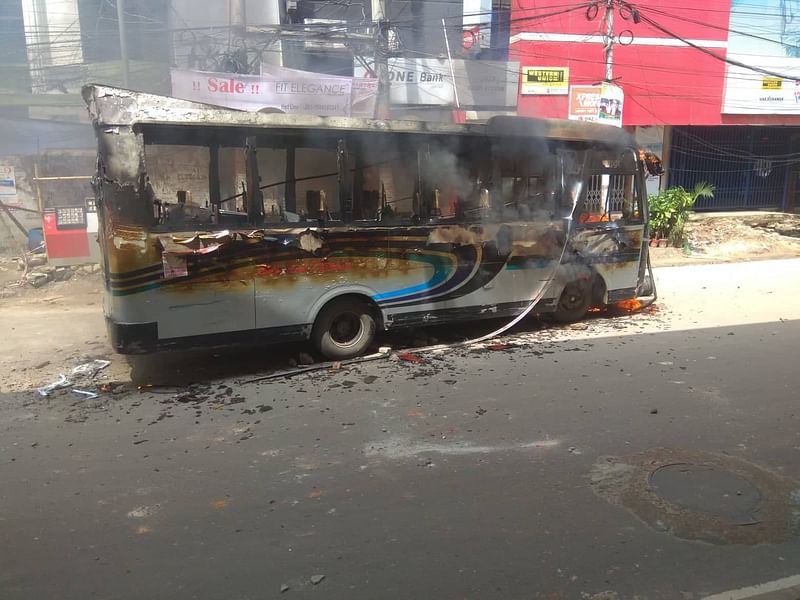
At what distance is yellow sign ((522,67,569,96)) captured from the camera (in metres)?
14.8

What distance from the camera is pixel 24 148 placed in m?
12.8

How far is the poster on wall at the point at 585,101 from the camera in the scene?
557 inches

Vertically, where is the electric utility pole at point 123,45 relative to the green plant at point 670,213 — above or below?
above

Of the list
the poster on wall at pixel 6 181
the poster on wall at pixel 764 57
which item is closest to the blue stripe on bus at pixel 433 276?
the poster on wall at pixel 6 181

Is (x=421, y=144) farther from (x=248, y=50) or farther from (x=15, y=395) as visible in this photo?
(x=248, y=50)

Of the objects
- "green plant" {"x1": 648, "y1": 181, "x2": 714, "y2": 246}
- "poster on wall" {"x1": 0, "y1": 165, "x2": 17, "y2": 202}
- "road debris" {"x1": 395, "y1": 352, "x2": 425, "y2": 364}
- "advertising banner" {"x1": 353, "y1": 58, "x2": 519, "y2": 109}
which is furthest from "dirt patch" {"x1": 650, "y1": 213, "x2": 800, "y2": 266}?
"poster on wall" {"x1": 0, "y1": 165, "x2": 17, "y2": 202}

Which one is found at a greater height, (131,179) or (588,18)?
(588,18)

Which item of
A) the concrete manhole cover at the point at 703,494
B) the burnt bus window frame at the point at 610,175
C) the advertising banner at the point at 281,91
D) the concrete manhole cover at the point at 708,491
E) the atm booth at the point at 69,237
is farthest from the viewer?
the advertising banner at the point at 281,91

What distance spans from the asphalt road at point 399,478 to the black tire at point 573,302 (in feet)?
4.39

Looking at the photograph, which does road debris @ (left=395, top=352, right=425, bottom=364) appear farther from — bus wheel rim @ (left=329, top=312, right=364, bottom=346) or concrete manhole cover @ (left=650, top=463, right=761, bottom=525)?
concrete manhole cover @ (left=650, top=463, right=761, bottom=525)

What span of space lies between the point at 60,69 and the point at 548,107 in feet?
35.7

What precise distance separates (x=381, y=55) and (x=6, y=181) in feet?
25.0

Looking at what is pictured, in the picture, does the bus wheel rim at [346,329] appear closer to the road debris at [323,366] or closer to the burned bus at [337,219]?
the burned bus at [337,219]

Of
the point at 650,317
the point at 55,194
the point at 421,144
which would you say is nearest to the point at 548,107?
the point at 650,317
